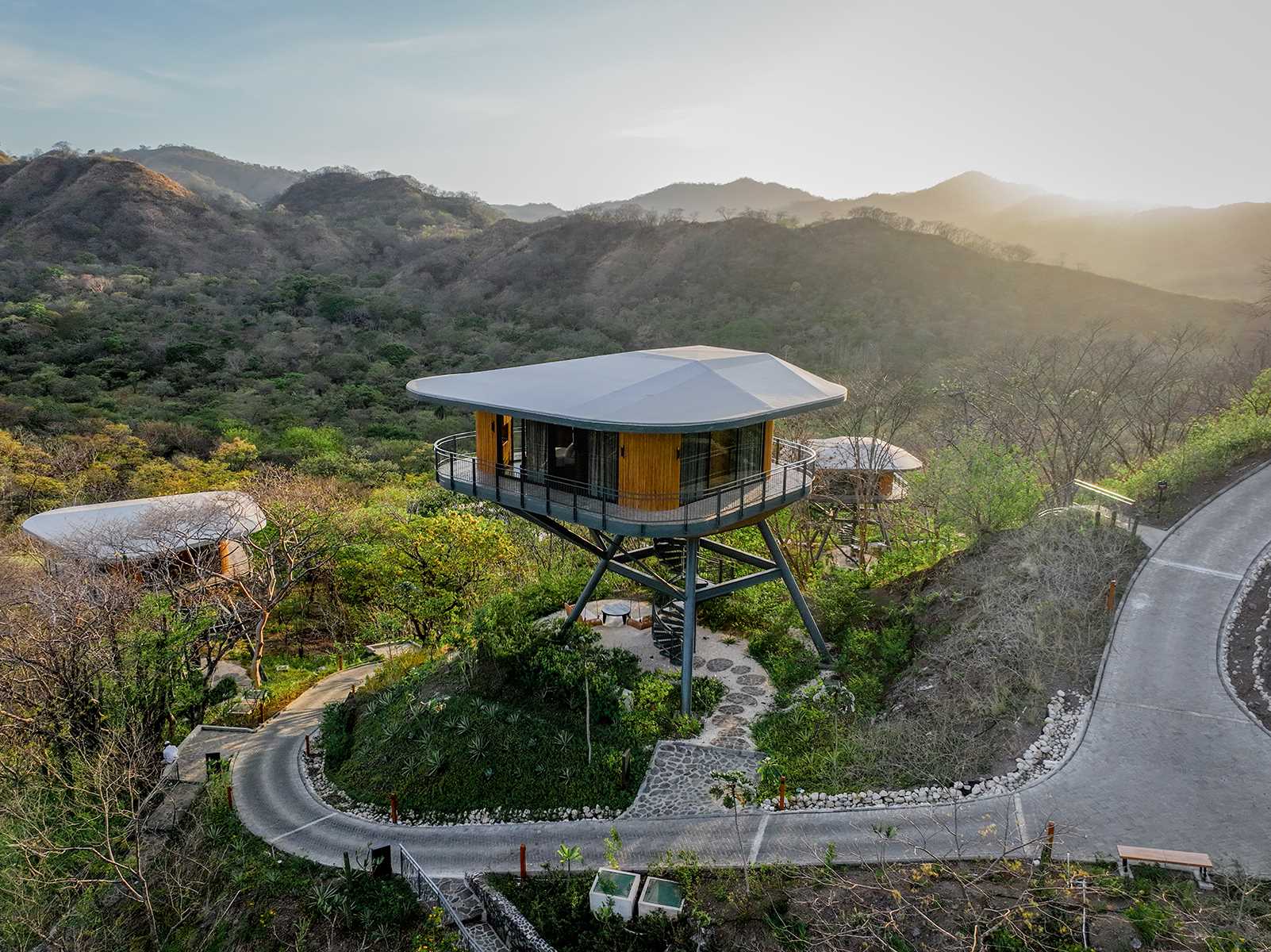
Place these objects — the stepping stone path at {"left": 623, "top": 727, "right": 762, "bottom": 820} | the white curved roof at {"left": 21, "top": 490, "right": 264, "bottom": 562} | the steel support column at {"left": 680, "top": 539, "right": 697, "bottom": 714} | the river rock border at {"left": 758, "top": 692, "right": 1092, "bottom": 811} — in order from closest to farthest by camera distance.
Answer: the river rock border at {"left": 758, "top": 692, "right": 1092, "bottom": 811} → the stepping stone path at {"left": 623, "top": 727, "right": 762, "bottom": 820} → the steel support column at {"left": 680, "top": 539, "right": 697, "bottom": 714} → the white curved roof at {"left": 21, "top": 490, "right": 264, "bottom": 562}

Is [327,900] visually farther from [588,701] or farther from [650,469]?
[650,469]

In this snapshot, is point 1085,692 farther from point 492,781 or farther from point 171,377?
point 171,377

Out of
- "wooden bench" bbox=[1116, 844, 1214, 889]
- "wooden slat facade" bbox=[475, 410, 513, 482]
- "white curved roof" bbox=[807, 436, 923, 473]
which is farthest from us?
"white curved roof" bbox=[807, 436, 923, 473]

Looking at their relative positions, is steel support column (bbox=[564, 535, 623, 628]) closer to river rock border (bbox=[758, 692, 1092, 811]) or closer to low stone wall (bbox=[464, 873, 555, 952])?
river rock border (bbox=[758, 692, 1092, 811])

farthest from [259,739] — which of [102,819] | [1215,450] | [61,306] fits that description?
[61,306]

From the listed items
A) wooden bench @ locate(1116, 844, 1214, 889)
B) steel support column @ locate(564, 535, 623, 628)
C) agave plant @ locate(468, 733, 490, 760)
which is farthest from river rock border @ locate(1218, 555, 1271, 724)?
agave plant @ locate(468, 733, 490, 760)

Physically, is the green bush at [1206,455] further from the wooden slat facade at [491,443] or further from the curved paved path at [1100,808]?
the wooden slat facade at [491,443]

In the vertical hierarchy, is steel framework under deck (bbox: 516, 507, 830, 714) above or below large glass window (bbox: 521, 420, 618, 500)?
below
